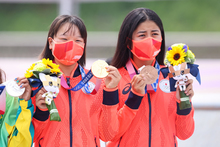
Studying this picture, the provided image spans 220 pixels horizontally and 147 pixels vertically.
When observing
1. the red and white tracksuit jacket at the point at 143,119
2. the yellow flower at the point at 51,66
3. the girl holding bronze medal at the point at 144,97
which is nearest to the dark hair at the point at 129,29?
the girl holding bronze medal at the point at 144,97

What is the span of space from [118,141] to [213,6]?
50.0ft

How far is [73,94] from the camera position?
2.72 metres

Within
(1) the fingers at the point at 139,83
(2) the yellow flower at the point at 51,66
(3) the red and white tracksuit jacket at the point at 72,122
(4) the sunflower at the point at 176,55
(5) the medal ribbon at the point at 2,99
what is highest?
(4) the sunflower at the point at 176,55

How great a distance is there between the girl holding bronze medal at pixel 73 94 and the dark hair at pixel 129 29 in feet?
0.92

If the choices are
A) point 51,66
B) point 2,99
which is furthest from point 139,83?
point 2,99

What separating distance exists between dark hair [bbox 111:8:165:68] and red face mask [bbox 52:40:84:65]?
385 millimetres

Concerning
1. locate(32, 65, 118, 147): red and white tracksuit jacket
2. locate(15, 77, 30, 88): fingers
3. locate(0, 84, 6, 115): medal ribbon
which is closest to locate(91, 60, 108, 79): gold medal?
A: locate(32, 65, 118, 147): red and white tracksuit jacket

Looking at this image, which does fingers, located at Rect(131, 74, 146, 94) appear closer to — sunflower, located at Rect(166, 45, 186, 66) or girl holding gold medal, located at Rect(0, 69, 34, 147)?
sunflower, located at Rect(166, 45, 186, 66)

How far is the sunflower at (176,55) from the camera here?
275cm

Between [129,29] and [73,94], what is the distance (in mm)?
734

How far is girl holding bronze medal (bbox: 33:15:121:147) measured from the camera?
8.49ft

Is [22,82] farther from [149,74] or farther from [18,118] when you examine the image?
[149,74]

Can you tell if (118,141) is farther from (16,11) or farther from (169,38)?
(16,11)

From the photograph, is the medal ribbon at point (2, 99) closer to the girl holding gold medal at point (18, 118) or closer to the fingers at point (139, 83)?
the girl holding gold medal at point (18, 118)
